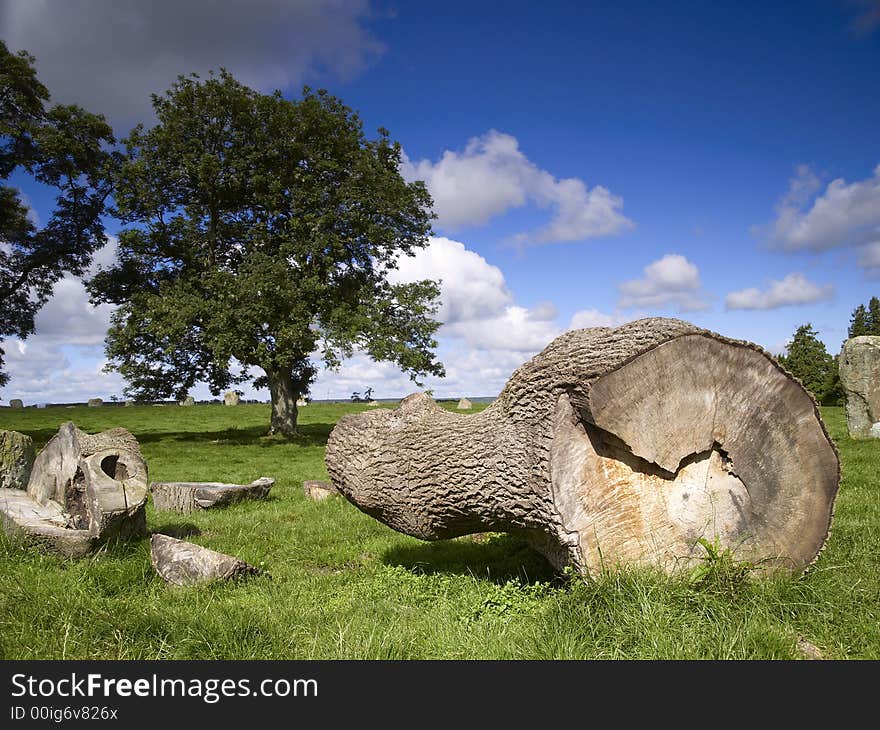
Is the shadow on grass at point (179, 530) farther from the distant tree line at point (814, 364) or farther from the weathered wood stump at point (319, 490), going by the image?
the distant tree line at point (814, 364)

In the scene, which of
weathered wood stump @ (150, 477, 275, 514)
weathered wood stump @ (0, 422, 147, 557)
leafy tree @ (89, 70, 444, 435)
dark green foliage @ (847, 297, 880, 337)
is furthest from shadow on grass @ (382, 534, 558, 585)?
dark green foliage @ (847, 297, 880, 337)

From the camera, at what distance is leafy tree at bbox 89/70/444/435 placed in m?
21.8

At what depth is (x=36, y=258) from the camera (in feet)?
76.8

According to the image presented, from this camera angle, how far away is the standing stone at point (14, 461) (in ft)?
28.1

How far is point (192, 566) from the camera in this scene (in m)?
5.47

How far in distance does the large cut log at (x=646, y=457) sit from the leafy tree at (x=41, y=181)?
949 inches

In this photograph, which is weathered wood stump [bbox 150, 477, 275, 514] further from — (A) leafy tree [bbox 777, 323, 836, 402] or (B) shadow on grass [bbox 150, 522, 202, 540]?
(A) leafy tree [bbox 777, 323, 836, 402]

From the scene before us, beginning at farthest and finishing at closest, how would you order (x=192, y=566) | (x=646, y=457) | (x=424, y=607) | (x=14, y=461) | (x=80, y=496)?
(x=14, y=461) → (x=80, y=496) → (x=192, y=566) → (x=424, y=607) → (x=646, y=457)

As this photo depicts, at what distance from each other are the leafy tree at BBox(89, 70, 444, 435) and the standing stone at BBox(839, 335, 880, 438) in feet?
44.2

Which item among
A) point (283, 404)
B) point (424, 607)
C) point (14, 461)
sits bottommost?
point (424, 607)

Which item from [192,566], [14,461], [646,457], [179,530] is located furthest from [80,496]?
[646,457]

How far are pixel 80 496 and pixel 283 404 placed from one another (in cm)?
1803

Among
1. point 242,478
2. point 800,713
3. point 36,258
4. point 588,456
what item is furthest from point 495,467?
point 36,258

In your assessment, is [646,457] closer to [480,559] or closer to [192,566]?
[480,559]
